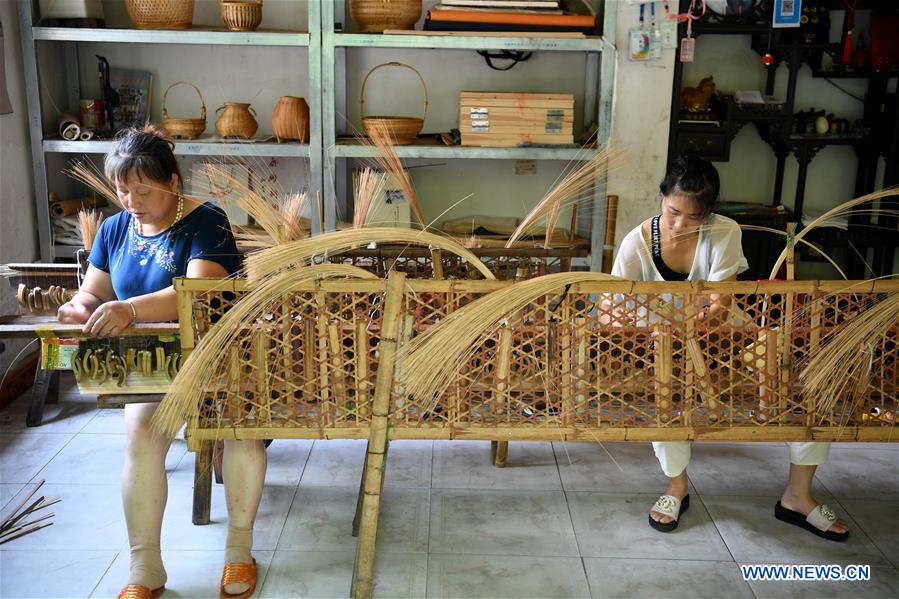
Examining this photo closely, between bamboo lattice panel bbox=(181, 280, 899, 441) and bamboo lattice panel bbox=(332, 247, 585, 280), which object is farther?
bamboo lattice panel bbox=(332, 247, 585, 280)

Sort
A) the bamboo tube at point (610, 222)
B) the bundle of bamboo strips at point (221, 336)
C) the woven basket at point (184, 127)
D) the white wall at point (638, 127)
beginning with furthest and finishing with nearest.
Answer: the bamboo tube at point (610, 222) < the white wall at point (638, 127) < the woven basket at point (184, 127) < the bundle of bamboo strips at point (221, 336)

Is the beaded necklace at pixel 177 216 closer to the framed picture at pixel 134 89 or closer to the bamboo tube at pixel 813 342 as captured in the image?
the bamboo tube at pixel 813 342

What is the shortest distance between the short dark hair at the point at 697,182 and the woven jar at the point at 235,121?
2291 mm

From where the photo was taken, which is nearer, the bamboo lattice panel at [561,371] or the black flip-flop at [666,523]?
the bamboo lattice panel at [561,371]

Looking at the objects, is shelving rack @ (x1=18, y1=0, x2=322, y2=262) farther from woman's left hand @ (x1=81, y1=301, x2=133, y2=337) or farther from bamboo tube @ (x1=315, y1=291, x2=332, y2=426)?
bamboo tube @ (x1=315, y1=291, x2=332, y2=426)

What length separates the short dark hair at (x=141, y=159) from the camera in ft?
7.39

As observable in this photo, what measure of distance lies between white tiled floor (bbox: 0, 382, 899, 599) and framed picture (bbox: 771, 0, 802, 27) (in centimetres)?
211

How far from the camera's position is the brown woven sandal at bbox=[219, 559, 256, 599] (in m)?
2.18

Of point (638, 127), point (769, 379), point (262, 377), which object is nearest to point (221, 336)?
point (262, 377)

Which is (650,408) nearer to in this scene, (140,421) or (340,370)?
(340,370)

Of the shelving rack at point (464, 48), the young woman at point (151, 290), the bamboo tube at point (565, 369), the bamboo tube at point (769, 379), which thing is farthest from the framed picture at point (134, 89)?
the bamboo tube at point (769, 379)

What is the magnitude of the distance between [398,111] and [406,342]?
2847 millimetres

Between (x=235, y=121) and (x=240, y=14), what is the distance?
0.48 m

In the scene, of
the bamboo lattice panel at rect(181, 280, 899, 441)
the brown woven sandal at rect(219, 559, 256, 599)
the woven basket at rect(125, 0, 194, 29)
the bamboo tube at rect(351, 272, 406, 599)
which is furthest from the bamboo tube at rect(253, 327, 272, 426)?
the woven basket at rect(125, 0, 194, 29)
